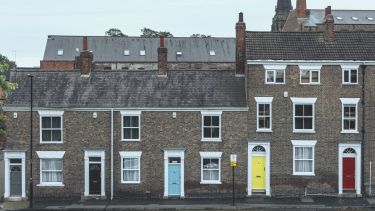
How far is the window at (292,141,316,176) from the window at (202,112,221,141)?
459 cm

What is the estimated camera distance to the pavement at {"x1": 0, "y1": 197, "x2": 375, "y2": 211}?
118 feet

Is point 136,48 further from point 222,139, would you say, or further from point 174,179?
point 174,179

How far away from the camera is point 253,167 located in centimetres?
3972

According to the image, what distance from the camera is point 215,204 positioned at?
37.1m

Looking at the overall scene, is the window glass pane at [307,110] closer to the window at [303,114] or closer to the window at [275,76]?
the window at [303,114]

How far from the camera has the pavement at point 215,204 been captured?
35.9m

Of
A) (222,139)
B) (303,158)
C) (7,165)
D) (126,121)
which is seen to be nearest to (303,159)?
(303,158)

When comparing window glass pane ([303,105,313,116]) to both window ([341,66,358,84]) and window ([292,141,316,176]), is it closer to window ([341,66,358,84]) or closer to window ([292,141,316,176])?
window ([292,141,316,176])

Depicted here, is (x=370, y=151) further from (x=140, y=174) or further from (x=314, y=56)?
(x=140, y=174)

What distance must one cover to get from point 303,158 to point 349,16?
7088cm

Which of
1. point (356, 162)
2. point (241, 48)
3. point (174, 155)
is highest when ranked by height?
point (241, 48)

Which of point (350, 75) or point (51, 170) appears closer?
point (51, 170)

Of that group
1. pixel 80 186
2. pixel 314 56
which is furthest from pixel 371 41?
pixel 80 186

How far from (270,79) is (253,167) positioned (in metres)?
5.37
